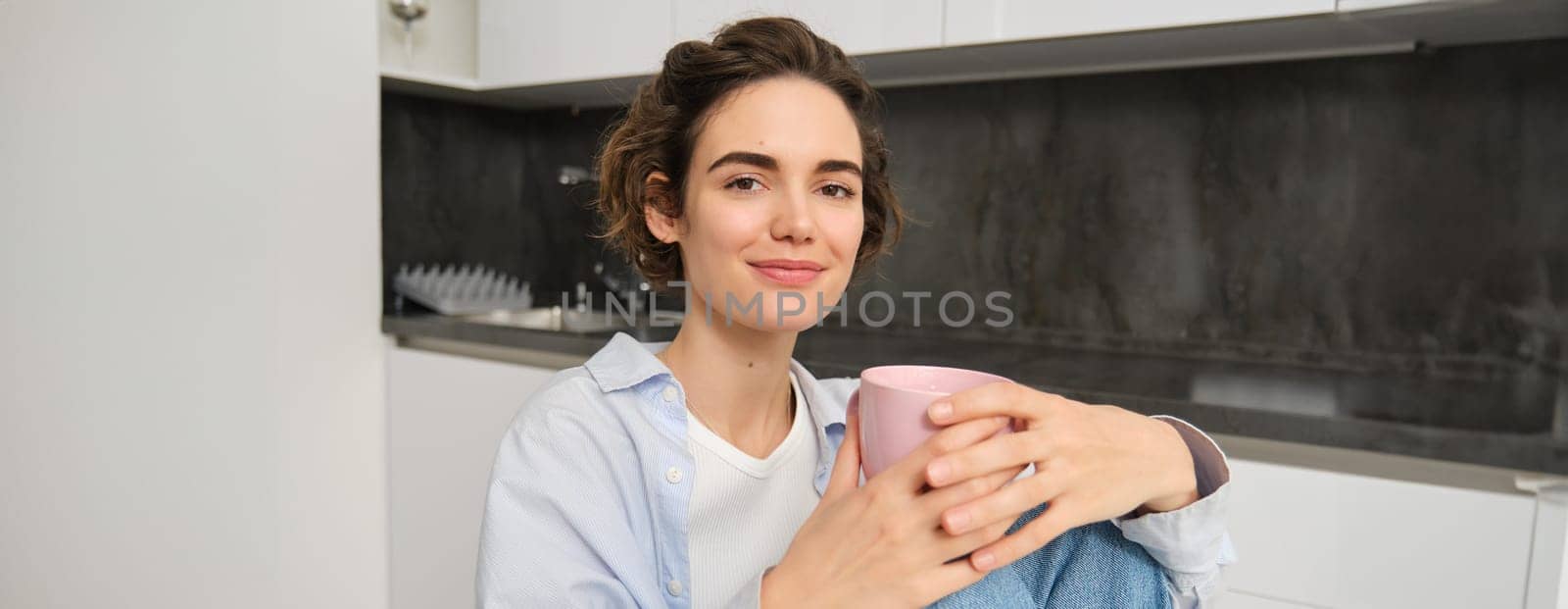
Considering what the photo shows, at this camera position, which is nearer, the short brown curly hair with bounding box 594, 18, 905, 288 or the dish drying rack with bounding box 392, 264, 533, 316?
the short brown curly hair with bounding box 594, 18, 905, 288

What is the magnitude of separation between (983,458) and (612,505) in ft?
1.15

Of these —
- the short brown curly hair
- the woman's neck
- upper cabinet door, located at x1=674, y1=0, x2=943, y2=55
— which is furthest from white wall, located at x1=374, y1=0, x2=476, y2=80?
the woman's neck

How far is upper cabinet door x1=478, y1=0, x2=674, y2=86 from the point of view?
6.43 ft

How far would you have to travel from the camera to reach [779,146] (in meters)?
0.81

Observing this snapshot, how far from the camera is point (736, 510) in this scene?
0.86 metres

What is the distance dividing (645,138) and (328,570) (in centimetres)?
154

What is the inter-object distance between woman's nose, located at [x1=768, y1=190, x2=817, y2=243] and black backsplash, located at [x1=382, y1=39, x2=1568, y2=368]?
1225 millimetres

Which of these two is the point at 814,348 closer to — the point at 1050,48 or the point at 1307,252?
the point at 1050,48

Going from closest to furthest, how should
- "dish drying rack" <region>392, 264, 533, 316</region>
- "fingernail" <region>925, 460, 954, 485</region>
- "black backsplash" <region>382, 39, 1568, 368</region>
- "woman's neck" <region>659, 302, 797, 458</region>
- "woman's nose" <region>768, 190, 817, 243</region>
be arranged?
"fingernail" <region>925, 460, 954, 485</region>
"woman's nose" <region>768, 190, 817, 243</region>
"woman's neck" <region>659, 302, 797, 458</region>
"black backsplash" <region>382, 39, 1568, 368</region>
"dish drying rack" <region>392, 264, 533, 316</region>

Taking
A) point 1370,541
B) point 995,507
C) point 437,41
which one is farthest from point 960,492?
point 437,41

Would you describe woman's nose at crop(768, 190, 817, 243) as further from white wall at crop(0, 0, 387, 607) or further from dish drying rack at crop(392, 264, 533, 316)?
dish drying rack at crop(392, 264, 533, 316)

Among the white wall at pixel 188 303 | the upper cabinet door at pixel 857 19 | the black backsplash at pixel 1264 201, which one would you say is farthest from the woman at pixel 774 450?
the white wall at pixel 188 303

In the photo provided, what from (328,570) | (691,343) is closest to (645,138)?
(691,343)

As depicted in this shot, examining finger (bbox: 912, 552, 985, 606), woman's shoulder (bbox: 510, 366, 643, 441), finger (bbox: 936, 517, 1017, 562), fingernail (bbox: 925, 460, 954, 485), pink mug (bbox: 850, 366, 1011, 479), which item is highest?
pink mug (bbox: 850, 366, 1011, 479)
